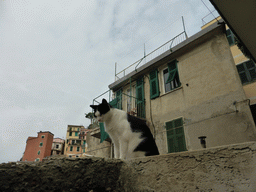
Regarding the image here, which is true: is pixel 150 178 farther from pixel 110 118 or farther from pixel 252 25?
pixel 252 25

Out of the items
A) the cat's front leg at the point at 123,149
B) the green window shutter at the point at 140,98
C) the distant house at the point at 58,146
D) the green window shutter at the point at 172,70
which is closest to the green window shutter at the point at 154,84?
the green window shutter at the point at 140,98

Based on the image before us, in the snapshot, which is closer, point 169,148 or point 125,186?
point 125,186

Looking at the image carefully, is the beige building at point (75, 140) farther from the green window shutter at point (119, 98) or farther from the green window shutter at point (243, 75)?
the green window shutter at point (243, 75)

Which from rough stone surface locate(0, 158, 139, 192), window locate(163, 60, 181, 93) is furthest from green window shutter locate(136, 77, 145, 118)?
rough stone surface locate(0, 158, 139, 192)

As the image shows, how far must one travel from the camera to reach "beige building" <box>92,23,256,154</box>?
572 centimetres

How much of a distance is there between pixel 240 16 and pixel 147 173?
3.21 m

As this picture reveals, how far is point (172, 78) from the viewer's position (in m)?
7.95

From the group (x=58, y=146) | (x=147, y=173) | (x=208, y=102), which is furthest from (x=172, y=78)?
(x=58, y=146)

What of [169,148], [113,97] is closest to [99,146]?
[113,97]

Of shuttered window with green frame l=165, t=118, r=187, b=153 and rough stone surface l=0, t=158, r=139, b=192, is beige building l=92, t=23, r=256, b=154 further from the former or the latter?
rough stone surface l=0, t=158, r=139, b=192

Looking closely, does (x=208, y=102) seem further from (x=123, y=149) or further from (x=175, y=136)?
(x=123, y=149)

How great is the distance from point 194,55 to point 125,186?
7.33 m

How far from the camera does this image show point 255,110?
6.74 meters

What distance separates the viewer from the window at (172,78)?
8002 mm
